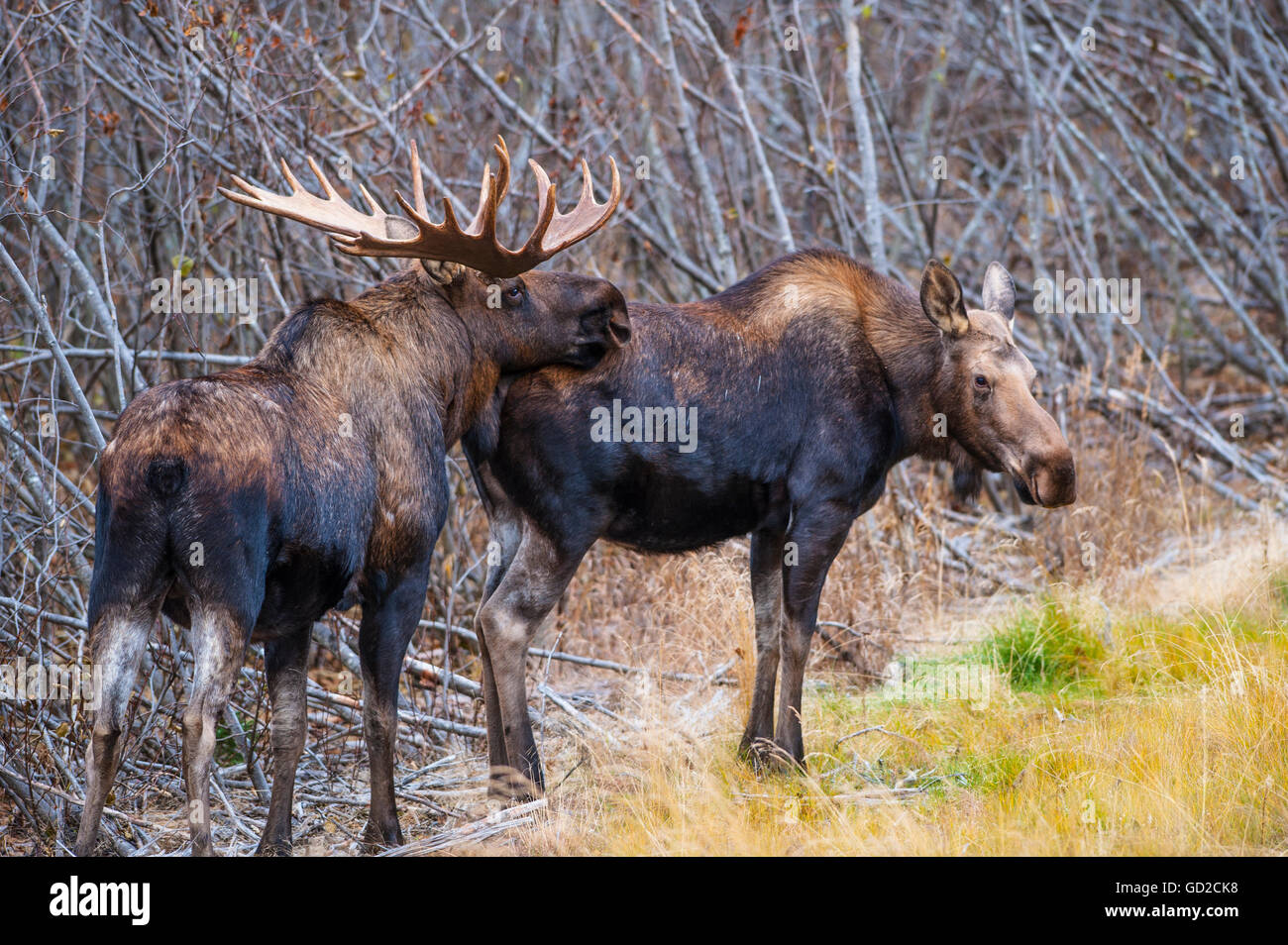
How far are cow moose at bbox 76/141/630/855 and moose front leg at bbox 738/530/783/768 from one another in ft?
4.05

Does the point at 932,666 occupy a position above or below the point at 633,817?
above

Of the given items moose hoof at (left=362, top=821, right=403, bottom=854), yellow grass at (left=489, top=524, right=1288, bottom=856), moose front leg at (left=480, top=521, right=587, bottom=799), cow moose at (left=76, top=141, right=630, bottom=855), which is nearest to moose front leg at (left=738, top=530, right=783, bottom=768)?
yellow grass at (left=489, top=524, right=1288, bottom=856)

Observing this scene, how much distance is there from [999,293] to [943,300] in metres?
0.63

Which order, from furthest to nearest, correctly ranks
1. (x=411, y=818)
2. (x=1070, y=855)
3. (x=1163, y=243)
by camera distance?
(x=1163, y=243), (x=411, y=818), (x=1070, y=855)

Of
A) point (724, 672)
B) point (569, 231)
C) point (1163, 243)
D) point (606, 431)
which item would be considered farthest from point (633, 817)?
point (1163, 243)

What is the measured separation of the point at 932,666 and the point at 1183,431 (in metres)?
4.22

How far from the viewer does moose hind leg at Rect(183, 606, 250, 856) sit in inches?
166

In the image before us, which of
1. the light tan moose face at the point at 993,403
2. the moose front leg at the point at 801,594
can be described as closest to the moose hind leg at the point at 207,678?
the moose front leg at the point at 801,594

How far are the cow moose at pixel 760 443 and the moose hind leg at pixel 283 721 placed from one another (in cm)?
85

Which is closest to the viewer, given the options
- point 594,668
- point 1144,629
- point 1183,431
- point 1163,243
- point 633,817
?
point 633,817

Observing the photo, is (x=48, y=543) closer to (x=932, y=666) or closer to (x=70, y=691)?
(x=70, y=691)

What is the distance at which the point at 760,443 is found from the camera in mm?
5730

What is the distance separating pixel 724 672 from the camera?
714 centimetres

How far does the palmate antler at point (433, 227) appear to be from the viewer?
202 inches
